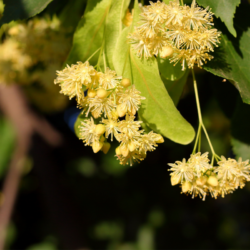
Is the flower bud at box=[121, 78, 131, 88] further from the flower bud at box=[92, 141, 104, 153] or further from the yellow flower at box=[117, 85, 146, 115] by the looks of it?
the flower bud at box=[92, 141, 104, 153]

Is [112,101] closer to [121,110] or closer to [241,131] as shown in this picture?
[121,110]

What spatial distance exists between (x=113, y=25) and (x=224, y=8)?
0.96 feet

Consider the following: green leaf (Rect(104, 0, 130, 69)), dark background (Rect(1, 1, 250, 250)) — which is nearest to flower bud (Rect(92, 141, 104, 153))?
green leaf (Rect(104, 0, 130, 69))

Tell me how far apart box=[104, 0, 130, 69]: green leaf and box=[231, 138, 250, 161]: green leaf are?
0.51 meters

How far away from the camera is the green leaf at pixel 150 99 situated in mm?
672

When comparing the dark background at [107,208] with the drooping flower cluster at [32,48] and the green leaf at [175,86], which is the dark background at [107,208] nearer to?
the drooping flower cluster at [32,48]

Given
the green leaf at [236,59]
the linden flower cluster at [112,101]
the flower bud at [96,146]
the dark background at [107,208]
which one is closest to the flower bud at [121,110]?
the linden flower cluster at [112,101]

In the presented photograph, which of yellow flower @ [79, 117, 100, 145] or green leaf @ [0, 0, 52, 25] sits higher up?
green leaf @ [0, 0, 52, 25]

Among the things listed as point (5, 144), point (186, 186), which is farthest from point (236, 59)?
point (5, 144)

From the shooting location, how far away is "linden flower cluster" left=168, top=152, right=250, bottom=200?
2.19 feet

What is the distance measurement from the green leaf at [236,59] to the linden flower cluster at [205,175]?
188mm

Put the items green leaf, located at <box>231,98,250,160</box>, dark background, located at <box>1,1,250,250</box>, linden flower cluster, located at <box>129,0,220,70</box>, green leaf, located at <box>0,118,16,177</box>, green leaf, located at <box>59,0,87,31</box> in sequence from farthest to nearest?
green leaf, located at <box>0,118,16,177</box>
dark background, located at <box>1,1,250,250</box>
green leaf, located at <box>59,0,87,31</box>
green leaf, located at <box>231,98,250,160</box>
linden flower cluster, located at <box>129,0,220,70</box>

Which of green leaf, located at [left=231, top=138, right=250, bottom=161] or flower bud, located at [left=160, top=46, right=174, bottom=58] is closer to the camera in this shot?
flower bud, located at [left=160, top=46, right=174, bottom=58]

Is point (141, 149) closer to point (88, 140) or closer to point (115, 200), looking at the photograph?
→ point (88, 140)
